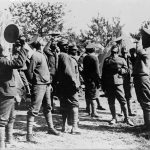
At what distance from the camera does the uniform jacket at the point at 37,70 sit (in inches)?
270

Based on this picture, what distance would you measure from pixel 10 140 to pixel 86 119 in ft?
10.8

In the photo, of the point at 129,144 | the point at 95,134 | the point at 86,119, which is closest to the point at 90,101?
the point at 86,119

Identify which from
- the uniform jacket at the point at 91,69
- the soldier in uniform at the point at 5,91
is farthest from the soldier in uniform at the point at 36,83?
the uniform jacket at the point at 91,69

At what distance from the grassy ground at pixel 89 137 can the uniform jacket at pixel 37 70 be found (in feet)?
3.78

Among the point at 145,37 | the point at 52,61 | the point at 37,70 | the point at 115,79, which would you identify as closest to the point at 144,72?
the point at 145,37

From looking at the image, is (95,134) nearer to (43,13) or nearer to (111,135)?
(111,135)

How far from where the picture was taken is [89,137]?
7203mm

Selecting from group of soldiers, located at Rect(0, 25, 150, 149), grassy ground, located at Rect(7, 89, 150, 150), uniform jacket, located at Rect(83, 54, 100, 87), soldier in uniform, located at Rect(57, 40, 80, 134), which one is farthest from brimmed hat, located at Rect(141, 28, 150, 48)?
uniform jacket, located at Rect(83, 54, 100, 87)

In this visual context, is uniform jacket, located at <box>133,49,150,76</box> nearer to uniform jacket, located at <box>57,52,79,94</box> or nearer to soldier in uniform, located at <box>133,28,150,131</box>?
soldier in uniform, located at <box>133,28,150,131</box>

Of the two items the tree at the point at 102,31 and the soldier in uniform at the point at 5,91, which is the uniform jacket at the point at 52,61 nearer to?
the soldier in uniform at the point at 5,91

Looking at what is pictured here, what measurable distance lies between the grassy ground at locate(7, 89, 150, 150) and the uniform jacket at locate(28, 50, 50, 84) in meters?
1.15

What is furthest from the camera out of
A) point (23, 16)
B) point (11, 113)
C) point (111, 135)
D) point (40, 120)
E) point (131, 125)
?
point (23, 16)

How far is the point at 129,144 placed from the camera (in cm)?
664

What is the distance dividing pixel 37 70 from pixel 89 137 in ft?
5.70
